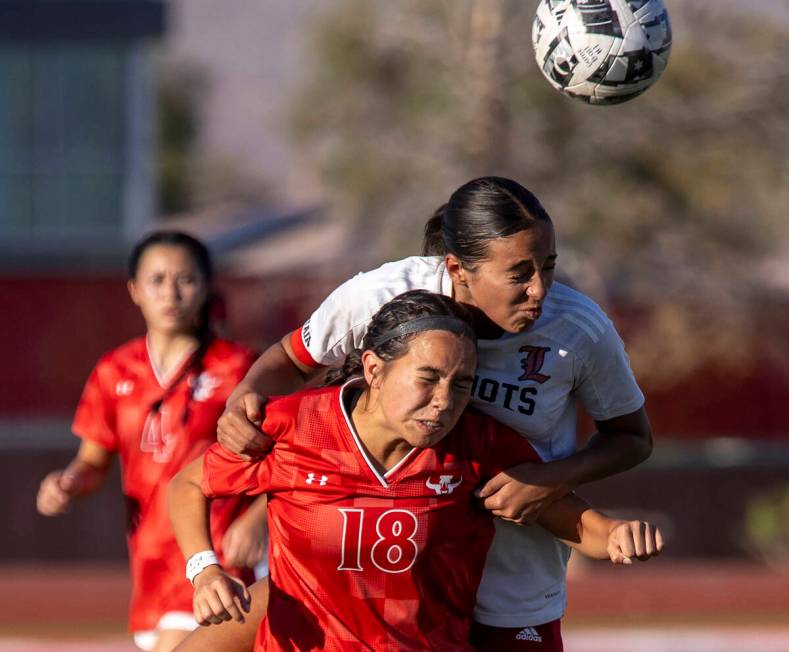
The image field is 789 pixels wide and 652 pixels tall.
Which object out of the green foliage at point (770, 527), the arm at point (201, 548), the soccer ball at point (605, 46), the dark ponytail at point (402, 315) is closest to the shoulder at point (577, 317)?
the dark ponytail at point (402, 315)

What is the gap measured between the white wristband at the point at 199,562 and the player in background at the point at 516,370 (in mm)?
264

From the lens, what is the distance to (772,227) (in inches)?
634

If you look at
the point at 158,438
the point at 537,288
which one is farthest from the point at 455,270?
the point at 158,438

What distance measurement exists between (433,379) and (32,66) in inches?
696

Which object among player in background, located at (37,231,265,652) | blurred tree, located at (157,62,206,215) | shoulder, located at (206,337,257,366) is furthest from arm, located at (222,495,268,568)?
blurred tree, located at (157,62,206,215)

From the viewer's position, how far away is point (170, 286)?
5.17 m

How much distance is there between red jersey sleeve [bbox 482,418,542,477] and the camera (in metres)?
3.86

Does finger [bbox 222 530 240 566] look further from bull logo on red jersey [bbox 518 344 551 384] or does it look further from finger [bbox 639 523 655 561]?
finger [bbox 639 523 655 561]

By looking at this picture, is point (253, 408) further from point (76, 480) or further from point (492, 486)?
point (76, 480)

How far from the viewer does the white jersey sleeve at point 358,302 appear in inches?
158

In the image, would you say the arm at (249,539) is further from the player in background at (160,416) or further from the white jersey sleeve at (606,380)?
the white jersey sleeve at (606,380)

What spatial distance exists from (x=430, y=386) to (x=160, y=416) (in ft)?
6.01

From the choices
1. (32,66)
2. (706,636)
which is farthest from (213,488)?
(32,66)

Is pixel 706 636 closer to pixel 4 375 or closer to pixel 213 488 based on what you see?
pixel 4 375
